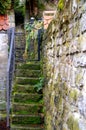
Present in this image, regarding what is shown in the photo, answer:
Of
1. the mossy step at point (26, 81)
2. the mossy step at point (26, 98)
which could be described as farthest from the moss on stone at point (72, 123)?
the mossy step at point (26, 81)

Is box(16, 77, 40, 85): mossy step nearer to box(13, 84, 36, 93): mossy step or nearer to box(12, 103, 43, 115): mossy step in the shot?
box(13, 84, 36, 93): mossy step

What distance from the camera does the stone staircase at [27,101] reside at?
5.12 m

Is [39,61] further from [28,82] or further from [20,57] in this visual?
[20,57]

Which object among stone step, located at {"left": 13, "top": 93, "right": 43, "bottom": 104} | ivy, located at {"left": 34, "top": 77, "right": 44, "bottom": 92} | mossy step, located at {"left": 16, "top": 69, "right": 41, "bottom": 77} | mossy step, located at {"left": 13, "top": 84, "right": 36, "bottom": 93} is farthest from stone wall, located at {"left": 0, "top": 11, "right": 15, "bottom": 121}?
ivy, located at {"left": 34, "top": 77, "right": 44, "bottom": 92}

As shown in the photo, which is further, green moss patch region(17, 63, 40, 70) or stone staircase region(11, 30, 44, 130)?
green moss patch region(17, 63, 40, 70)

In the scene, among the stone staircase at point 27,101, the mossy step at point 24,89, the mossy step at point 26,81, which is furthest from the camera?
the mossy step at point 26,81

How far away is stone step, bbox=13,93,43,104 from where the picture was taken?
18.2 feet

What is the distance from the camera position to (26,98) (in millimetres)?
5582

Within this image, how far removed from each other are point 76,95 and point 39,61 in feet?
15.1

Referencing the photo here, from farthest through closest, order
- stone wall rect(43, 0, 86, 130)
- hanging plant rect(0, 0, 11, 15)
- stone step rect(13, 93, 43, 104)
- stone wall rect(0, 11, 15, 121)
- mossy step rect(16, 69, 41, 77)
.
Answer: hanging plant rect(0, 0, 11, 15) < stone wall rect(0, 11, 15, 121) < mossy step rect(16, 69, 41, 77) < stone step rect(13, 93, 43, 104) < stone wall rect(43, 0, 86, 130)

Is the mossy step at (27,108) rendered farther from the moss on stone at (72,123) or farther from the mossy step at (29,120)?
the moss on stone at (72,123)

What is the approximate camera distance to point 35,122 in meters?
5.12

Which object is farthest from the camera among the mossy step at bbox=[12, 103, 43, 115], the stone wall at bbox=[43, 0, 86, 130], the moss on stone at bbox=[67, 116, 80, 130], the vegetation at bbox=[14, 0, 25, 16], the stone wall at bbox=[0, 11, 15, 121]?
the vegetation at bbox=[14, 0, 25, 16]

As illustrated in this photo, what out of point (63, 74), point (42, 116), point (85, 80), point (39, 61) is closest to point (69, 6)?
point (63, 74)
